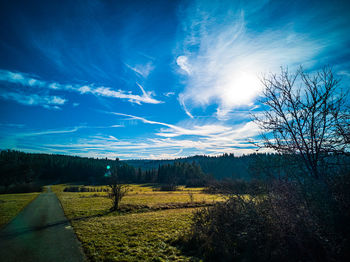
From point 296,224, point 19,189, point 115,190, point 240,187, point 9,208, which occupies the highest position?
point 240,187

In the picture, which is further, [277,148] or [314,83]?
[277,148]

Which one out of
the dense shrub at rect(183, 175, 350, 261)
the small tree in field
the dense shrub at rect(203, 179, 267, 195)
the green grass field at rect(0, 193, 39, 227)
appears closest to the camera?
the dense shrub at rect(183, 175, 350, 261)

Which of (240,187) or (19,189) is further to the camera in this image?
(19,189)

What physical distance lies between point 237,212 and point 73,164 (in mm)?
127298

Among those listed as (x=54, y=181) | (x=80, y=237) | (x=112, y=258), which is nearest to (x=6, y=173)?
(x=54, y=181)

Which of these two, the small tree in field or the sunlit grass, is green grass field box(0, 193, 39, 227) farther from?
the small tree in field

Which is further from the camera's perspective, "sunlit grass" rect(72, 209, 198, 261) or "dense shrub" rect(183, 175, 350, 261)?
"sunlit grass" rect(72, 209, 198, 261)

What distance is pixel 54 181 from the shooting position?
327 ft

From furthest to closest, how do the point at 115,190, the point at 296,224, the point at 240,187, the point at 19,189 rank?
the point at 19,189
the point at 115,190
the point at 240,187
the point at 296,224

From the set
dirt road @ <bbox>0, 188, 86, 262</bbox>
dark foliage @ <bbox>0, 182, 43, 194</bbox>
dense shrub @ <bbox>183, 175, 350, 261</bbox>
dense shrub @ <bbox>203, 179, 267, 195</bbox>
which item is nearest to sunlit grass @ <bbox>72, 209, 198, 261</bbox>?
dirt road @ <bbox>0, 188, 86, 262</bbox>

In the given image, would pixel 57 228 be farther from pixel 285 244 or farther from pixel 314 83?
pixel 314 83

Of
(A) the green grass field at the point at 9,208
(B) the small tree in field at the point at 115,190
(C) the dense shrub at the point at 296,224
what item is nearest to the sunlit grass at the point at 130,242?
(C) the dense shrub at the point at 296,224

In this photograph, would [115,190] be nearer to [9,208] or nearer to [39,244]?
[39,244]

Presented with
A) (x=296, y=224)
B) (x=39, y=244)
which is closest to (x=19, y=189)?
(x=39, y=244)
